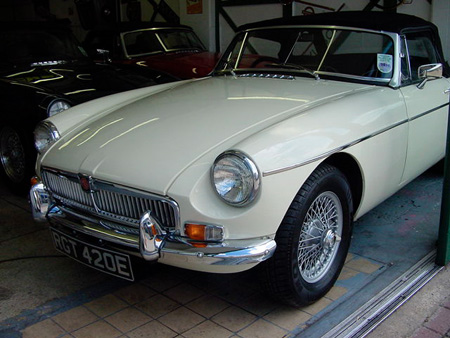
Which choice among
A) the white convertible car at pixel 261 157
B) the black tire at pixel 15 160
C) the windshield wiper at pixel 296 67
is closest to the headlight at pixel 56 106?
the black tire at pixel 15 160

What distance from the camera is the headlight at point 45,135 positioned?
312 centimetres

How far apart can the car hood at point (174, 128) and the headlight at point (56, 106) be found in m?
1.08

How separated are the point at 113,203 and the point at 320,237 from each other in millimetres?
1108

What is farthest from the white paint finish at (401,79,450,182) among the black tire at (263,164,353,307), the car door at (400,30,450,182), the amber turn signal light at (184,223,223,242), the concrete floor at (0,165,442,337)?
the amber turn signal light at (184,223,223,242)

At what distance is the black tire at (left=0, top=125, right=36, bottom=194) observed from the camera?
4.39 metres

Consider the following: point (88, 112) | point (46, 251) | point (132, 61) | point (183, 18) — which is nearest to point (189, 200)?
point (88, 112)

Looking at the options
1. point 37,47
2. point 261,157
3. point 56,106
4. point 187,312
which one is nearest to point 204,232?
point 261,157

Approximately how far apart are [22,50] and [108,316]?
12.2 ft

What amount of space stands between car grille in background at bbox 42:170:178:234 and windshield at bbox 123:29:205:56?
→ 14.9ft

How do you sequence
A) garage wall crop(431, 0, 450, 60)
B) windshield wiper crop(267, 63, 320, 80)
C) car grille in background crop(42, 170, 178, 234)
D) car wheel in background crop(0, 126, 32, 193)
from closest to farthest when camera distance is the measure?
car grille in background crop(42, 170, 178, 234)
windshield wiper crop(267, 63, 320, 80)
car wheel in background crop(0, 126, 32, 193)
garage wall crop(431, 0, 450, 60)

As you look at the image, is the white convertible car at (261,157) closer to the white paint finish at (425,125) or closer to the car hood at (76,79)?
the white paint finish at (425,125)

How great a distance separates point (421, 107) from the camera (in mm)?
3449

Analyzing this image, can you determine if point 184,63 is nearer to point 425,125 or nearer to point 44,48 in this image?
point 44,48

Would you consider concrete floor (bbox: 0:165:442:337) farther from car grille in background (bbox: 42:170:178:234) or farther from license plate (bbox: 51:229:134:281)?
car grille in background (bbox: 42:170:178:234)
